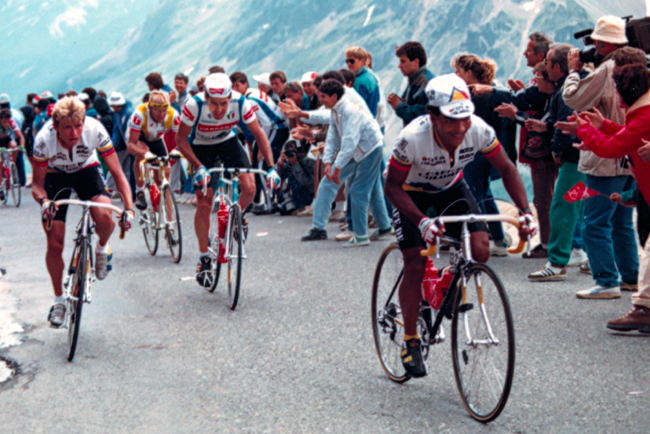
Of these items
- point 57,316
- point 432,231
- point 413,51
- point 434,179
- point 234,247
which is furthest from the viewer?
point 413,51

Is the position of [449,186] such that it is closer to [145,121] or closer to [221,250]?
[221,250]

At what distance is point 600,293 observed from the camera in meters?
6.65

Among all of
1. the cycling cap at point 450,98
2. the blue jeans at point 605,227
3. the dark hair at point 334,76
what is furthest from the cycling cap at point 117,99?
the cycling cap at point 450,98

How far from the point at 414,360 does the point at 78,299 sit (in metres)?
2.74

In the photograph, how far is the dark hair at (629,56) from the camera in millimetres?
5469

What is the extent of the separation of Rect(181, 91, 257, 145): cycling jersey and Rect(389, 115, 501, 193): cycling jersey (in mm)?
3450

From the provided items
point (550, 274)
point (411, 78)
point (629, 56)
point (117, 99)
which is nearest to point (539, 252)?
point (550, 274)

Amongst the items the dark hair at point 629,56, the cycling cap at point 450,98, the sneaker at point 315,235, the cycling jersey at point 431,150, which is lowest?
the sneaker at point 315,235

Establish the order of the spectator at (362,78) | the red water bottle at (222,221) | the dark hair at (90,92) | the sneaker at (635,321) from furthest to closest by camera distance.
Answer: the dark hair at (90,92) → the spectator at (362,78) → the red water bottle at (222,221) → the sneaker at (635,321)

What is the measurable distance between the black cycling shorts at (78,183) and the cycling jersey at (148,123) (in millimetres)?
3691

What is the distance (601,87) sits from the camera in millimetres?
6598

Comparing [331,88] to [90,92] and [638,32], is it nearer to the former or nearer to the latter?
[638,32]

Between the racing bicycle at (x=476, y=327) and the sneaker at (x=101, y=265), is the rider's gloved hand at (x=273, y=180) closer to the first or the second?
the sneaker at (x=101, y=265)

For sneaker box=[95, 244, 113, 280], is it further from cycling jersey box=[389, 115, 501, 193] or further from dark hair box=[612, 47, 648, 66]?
dark hair box=[612, 47, 648, 66]
